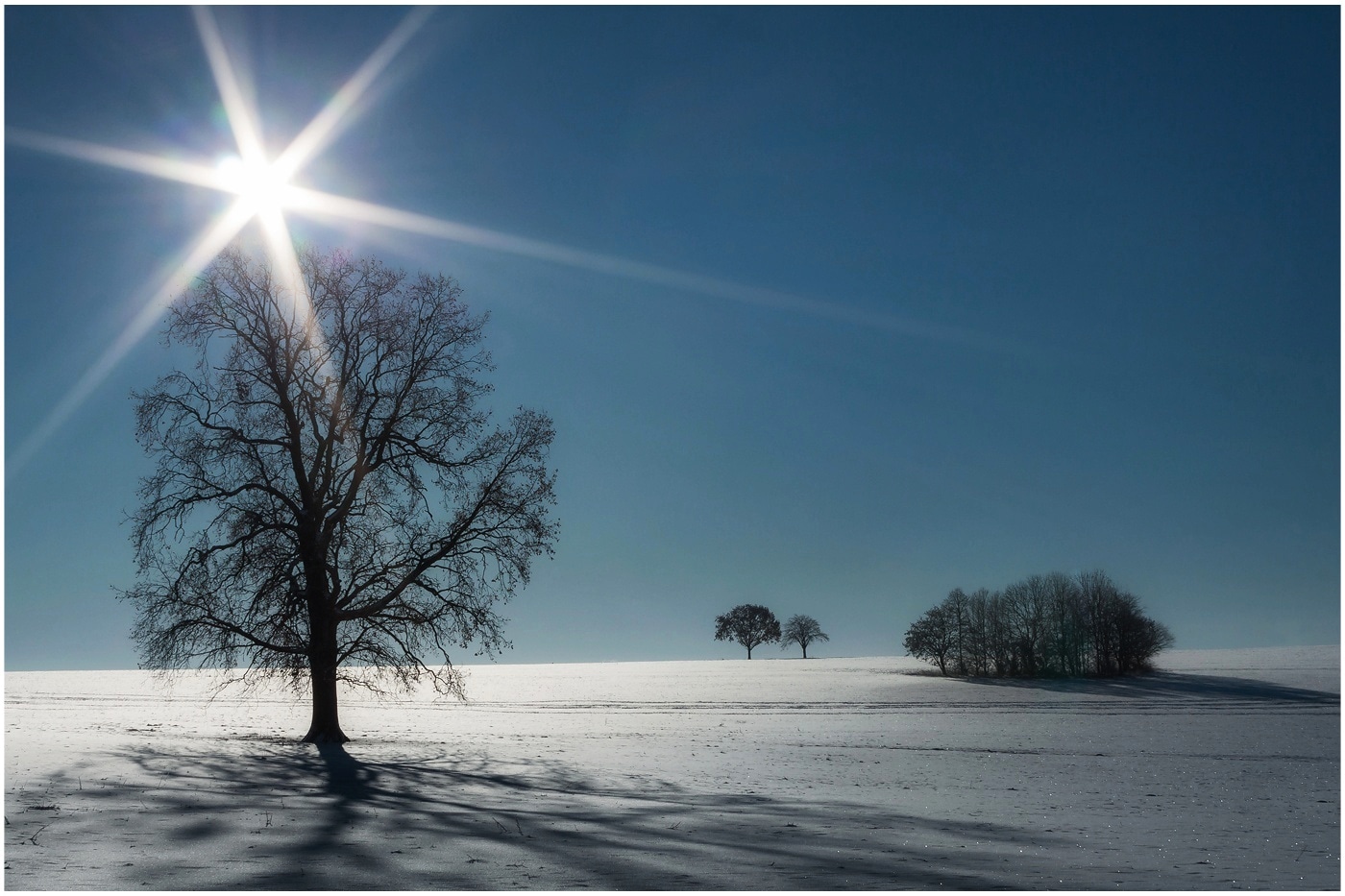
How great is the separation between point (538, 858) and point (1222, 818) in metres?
9.24

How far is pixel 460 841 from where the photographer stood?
32.5 feet

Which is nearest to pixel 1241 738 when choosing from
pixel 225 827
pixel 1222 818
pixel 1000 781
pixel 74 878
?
pixel 1000 781

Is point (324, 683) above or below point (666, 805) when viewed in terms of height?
above

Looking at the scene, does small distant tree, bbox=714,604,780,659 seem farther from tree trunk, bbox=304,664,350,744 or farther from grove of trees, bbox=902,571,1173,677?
tree trunk, bbox=304,664,350,744

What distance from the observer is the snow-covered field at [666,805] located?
8656 mm

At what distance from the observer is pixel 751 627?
460 ft

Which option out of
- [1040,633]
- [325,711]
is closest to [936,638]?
[1040,633]

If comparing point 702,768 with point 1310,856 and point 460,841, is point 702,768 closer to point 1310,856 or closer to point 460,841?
point 460,841

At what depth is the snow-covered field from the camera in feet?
28.4

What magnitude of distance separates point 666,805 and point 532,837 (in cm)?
304

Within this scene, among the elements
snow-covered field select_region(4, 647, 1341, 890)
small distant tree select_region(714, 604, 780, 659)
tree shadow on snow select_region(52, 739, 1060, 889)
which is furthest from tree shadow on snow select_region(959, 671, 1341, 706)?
small distant tree select_region(714, 604, 780, 659)

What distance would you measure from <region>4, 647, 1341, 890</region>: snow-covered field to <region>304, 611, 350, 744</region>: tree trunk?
71 cm

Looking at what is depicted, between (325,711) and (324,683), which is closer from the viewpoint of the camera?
Answer: (324,683)

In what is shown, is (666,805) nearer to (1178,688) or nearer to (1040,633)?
(1178,688)
